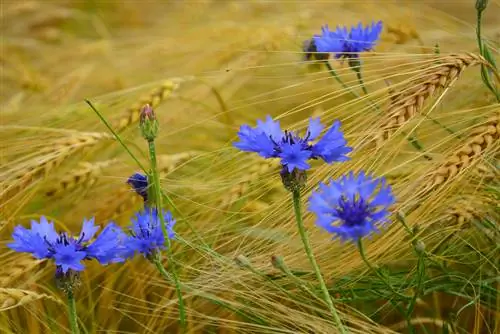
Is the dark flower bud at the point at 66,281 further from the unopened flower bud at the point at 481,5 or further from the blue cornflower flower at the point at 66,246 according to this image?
the unopened flower bud at the point at 481,5

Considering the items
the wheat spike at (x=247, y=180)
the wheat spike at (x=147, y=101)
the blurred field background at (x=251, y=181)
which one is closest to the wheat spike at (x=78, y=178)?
the blurred field background at (x=251, y=181)

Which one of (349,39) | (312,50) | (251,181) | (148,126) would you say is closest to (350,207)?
(148,126)

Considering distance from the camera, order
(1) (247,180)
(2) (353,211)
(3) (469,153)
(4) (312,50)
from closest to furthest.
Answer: (2) (353,211) < (3) (469,153) < (1) (247,180) < (4) (312,50)

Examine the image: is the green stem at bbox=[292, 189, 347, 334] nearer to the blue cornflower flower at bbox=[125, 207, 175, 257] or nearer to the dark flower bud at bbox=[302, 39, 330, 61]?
the blue cornflower flower at bbox=[125, 207, 175, 257]

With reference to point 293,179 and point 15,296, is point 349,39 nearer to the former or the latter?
point 293,179

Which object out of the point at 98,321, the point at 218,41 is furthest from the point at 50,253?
the point at 218,41

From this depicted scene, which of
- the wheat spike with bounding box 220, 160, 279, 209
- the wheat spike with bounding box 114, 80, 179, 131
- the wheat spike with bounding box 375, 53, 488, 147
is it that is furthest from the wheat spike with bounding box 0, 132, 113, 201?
the wheat spike with bounding box 375, 53, 488, 147

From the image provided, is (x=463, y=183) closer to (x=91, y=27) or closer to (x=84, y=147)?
(x=84, y=147)
